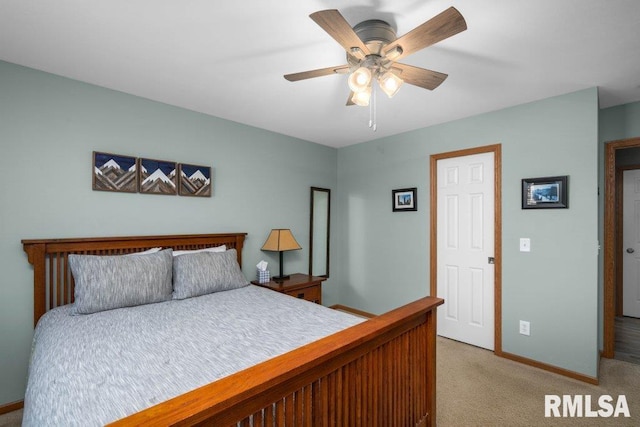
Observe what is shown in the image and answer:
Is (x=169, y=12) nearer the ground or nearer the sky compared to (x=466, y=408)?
nearer the sky

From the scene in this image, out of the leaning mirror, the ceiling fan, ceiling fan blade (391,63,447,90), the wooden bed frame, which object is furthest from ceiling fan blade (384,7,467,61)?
the leaning mirror

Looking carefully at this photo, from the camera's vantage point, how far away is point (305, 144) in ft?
13.7

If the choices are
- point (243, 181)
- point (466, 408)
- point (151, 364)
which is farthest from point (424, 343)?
Answer: point (243, 181)

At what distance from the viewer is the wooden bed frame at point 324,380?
779 millimetres

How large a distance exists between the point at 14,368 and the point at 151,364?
1.72m

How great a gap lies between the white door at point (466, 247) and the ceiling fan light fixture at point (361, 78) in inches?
83.8

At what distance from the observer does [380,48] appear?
5.33 feet

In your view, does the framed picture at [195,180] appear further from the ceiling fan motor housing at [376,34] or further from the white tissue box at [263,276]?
the ceiling fan motor housing at [376,34]

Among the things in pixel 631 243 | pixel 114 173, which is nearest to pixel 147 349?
pixel 114 173

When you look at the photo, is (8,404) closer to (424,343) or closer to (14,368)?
(14,368)

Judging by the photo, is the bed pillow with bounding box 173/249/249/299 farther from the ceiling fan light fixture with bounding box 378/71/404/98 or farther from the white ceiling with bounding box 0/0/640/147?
the ceiling fan light fixture with bounding box 378/71/404/98

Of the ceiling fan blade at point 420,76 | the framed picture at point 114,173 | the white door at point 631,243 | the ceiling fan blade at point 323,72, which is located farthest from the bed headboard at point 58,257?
the white door at point 631,243

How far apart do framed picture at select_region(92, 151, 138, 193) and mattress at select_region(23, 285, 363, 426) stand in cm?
102

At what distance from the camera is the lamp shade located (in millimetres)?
3467
